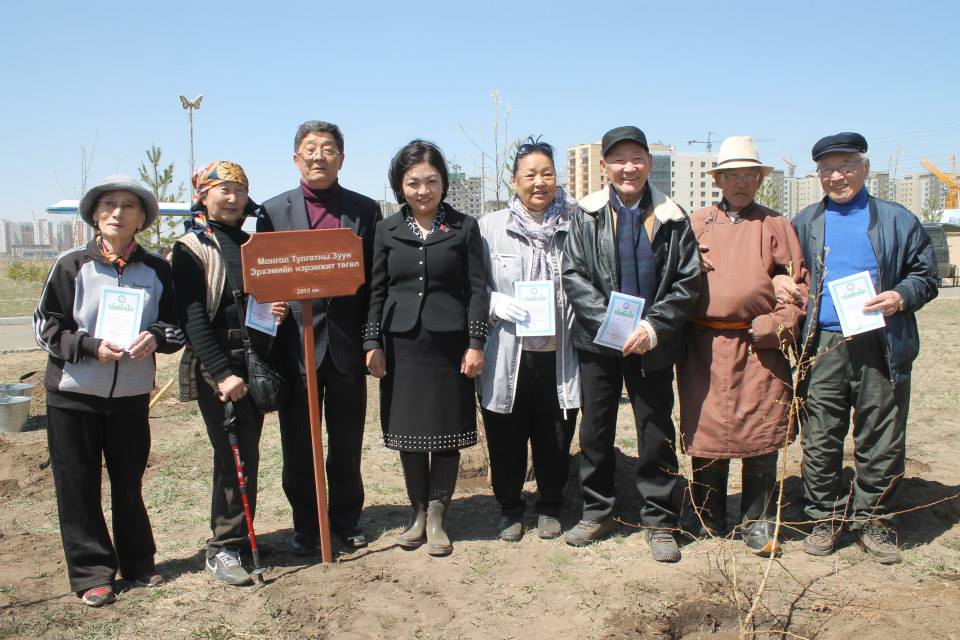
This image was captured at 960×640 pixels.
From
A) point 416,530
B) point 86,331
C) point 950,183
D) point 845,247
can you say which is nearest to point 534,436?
point 416,530

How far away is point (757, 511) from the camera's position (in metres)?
4.12

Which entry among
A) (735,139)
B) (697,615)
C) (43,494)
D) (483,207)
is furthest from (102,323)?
(483,207)

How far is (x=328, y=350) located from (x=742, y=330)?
2.17 metres

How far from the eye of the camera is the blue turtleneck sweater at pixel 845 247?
12.8 ft

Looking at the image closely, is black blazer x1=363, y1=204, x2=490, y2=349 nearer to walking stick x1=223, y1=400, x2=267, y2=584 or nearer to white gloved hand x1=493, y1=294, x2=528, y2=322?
white gloved hand x1=493, y1=294, x2=528, y2=322

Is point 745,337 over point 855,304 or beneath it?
beneath

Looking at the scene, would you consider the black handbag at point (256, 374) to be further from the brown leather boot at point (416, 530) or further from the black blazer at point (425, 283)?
the brown leather boot at point (416, 530)

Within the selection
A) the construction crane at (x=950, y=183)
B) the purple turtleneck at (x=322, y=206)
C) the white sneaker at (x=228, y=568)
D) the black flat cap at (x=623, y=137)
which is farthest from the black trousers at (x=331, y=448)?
the construction crane at (x=950, y=183)

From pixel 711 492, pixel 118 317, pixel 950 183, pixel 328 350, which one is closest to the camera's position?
pixel 118 317

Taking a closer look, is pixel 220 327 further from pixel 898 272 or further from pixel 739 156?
pixel 898 272

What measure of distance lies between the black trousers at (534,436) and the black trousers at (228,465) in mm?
1299

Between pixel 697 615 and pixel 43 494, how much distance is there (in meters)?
4.45

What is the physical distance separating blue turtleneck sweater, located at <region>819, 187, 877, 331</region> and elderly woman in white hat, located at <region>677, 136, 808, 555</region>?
135 mm

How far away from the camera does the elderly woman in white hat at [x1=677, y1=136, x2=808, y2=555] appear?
3836 millimetres
